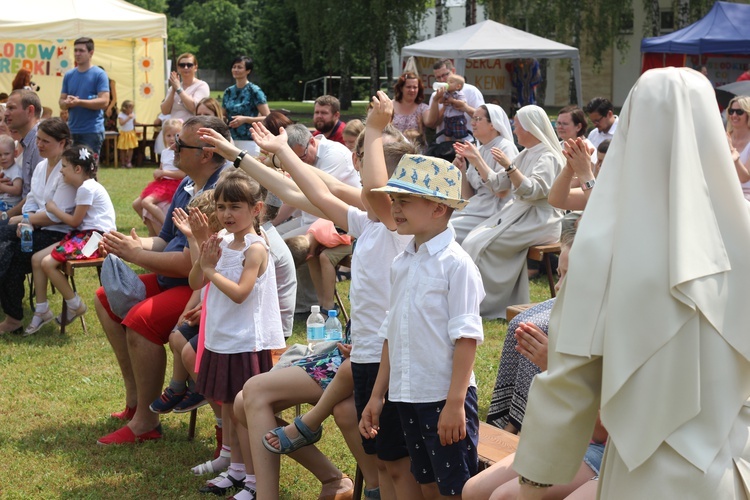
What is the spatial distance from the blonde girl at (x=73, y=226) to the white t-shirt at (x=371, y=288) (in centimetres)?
397

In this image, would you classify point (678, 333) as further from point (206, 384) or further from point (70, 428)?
point (70, 428)

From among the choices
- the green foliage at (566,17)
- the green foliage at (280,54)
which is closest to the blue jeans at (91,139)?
the green foliage at (566,17)

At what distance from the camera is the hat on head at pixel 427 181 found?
3168mm

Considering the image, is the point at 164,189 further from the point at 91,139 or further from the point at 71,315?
the point at 91,139

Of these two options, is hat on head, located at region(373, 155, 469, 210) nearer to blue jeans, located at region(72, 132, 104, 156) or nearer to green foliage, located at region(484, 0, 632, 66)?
blue jeans, located at region(72, 132, 104, 156)

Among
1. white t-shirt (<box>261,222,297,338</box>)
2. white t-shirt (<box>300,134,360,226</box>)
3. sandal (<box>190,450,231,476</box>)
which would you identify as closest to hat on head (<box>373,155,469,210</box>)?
white t-shirt (<box>261,222,297,338</box>)

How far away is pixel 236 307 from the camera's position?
4277mm

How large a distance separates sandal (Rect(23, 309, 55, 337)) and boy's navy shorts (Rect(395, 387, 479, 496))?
4.83m

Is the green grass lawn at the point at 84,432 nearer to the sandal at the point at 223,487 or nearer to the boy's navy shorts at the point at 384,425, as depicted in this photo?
the sandal at the point at 223,487

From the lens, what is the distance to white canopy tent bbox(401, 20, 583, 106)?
16.1m

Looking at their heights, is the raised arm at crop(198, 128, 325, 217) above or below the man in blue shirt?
below

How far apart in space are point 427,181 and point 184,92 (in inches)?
362

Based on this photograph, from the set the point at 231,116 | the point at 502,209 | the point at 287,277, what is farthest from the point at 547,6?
the point at 287,277

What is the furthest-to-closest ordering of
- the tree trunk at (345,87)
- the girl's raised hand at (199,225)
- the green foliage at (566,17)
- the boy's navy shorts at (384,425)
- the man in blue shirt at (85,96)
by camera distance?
the tree trunk at (345,87) < the green foliage at (566,17) < the man in blue shirt at (85,96) < the girl's raised hand at (199,225) < the boy's navy shorts at (384,425)
